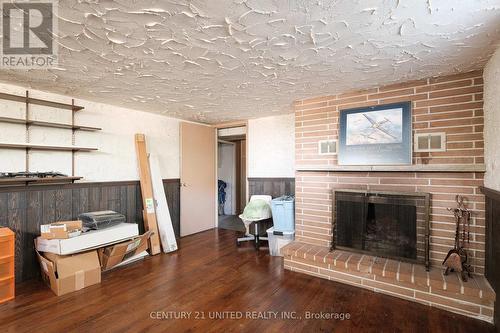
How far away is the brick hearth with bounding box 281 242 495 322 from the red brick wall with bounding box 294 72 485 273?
0.28 metres

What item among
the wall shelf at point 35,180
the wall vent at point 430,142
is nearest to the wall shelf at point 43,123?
the wall shelf at point 35,180

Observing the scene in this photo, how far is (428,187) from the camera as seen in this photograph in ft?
7.81

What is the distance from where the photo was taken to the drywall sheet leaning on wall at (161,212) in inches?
138

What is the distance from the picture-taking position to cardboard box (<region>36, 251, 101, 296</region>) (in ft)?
7.50

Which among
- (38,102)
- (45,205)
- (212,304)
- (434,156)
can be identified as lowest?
(212,304)

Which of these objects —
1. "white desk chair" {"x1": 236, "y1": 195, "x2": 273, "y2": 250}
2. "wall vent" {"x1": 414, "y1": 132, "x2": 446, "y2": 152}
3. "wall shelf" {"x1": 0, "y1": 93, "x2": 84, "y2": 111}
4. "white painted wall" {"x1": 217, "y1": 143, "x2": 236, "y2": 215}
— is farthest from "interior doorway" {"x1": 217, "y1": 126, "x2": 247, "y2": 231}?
"wall vent" {"x1": 414, "y1": 132, "x2": 446, "y2": 152}

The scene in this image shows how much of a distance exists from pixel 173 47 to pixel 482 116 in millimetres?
2719

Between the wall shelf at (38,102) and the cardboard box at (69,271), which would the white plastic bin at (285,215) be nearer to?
the cardboard box at (69,271)

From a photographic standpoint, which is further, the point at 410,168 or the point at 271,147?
the point at 271,147

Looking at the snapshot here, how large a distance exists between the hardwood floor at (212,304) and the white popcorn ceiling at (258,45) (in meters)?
2.09

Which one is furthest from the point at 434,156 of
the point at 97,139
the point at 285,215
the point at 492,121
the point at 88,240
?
the point at 97,139

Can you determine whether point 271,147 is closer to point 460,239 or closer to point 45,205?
point 460,239

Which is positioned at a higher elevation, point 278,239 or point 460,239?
point 460,239

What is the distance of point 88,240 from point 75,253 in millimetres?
155
